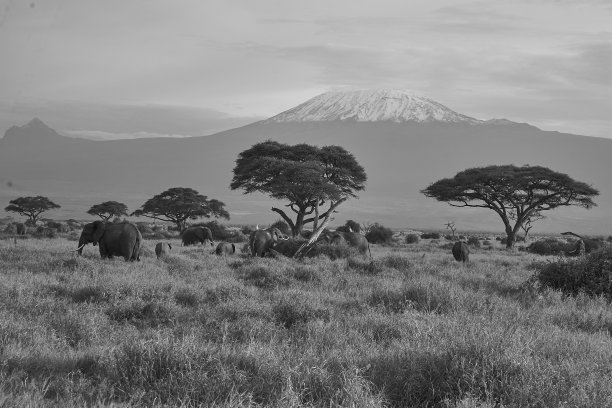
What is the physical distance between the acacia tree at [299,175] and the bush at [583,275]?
18747 mm

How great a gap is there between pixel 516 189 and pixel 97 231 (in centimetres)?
3247

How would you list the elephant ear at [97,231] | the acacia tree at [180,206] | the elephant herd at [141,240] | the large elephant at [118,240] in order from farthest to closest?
the acacia tree at [180,206]
the elephant ear at [97,231]
the elephant herd at [141,240]
the large elephant at [118,240]

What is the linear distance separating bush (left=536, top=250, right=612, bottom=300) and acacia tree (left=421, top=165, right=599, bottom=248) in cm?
2811

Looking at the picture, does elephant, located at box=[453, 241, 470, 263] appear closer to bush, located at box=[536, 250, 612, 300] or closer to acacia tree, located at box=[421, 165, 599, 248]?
bush, located at box=[536, 250, 612, 300]

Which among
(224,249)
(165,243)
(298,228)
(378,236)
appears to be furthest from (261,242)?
(378,236)

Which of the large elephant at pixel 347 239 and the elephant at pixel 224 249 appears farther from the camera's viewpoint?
the elephant at pixel 224 249

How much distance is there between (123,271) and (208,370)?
8.70 m

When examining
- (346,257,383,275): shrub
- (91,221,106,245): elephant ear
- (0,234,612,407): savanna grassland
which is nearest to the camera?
(0,234,612,407): savanna grassland

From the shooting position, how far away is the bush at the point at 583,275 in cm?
1109

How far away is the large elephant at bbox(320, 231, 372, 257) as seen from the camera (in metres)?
22.1

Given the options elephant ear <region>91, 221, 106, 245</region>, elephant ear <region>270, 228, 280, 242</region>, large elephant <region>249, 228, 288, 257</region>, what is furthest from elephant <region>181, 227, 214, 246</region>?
elephant ear <region>91, 221, 106, 245</region>

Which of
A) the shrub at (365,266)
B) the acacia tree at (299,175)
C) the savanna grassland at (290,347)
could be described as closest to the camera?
the savanna grassland at (290,347)

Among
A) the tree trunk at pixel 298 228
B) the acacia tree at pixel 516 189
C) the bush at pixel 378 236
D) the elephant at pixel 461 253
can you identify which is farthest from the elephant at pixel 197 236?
the acacia tree at pixel 516 189

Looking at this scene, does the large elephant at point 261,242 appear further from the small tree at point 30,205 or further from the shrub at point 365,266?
the small tree at point 30,205
